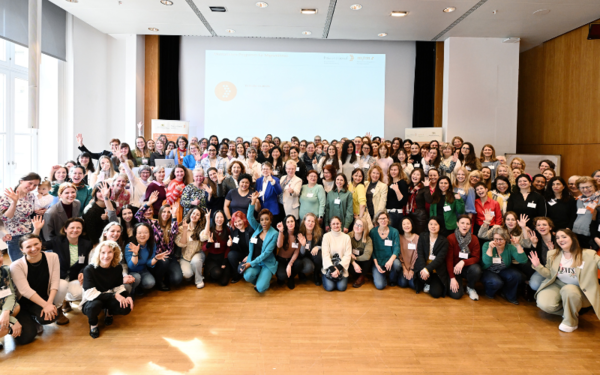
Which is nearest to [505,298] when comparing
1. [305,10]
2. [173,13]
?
[305,10]

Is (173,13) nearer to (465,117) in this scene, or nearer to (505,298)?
(465,117)

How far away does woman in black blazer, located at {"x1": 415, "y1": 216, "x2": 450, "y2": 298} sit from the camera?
13.6 feet

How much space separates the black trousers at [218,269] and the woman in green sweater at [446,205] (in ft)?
9.19

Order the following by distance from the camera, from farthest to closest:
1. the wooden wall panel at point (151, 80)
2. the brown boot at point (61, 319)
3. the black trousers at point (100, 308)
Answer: the wooden wall panel at point (151, 80), the brown boot at point (61, 319), the black trousers at point (100, 308)

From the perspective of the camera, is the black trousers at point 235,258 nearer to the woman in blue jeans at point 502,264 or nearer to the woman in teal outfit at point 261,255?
the woman in teal outfit at point 261,255

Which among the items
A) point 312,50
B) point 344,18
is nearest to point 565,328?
point 344,18

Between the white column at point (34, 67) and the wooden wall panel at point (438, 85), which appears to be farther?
the wooden wall panel at point (438, 85)

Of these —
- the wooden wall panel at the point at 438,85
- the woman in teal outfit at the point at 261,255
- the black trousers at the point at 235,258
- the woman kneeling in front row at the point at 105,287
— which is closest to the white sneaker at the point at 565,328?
the woman in teal outfit at the point at 261,255

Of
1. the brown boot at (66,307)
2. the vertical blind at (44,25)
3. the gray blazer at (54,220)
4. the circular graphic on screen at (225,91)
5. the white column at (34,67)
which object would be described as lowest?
the brown boot at (66,307)

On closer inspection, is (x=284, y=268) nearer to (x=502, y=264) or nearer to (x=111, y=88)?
(x=502, y=264)

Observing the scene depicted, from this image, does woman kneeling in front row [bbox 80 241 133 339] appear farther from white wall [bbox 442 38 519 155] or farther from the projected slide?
white wall [bbox 442 38 519 155]

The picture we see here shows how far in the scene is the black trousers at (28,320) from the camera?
2945 mm

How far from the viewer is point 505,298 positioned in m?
→ 4.14

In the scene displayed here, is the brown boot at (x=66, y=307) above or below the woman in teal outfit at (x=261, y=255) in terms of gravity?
below
